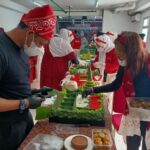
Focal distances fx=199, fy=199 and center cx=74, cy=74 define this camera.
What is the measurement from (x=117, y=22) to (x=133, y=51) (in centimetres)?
650

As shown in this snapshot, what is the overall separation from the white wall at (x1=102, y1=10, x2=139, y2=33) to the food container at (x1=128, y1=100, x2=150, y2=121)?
6.52 m

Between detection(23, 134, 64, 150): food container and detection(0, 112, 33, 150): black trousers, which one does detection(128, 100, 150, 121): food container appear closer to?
detection(23, 134, 64, 150): food container

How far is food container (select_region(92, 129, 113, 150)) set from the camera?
1.06m

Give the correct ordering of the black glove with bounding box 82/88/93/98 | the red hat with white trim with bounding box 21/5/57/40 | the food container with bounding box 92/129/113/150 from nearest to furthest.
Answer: the food container with bounding box 92/129/113/150 < the red hat with white trim with bounding box 21/5/57/40 < the black glove with bounding box 82/88/93/98

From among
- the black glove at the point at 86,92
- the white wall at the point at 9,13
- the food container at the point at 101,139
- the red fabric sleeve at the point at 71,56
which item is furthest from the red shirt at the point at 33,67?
the white wall at the point at 9,13

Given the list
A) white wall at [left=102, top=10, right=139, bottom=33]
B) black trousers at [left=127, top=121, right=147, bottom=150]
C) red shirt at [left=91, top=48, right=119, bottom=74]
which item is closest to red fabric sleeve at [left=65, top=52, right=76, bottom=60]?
red shirt at [left=91, top=48, right=119, bottom=74]

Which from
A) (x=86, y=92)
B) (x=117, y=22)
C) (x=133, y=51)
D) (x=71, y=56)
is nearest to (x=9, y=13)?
(x=117, y=22)

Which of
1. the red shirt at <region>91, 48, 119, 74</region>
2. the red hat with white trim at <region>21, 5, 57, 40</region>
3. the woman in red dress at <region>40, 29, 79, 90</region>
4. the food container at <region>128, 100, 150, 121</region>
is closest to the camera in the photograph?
the red hat with white trim at <region>21, 5, 57, 40</region>

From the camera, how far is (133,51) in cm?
153

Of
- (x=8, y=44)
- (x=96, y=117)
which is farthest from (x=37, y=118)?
(x=8, y=44)

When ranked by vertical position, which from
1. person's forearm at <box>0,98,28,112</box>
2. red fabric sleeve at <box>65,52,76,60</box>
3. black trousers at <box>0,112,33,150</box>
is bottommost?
black trousers at <box>0,112,33,150</box>

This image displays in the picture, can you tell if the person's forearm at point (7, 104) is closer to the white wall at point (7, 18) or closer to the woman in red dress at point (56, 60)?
the woman in red dress at point (56, 60)

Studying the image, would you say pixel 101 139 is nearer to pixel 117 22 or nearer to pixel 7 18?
pixel 7 18

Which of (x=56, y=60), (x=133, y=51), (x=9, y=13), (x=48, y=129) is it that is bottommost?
(x=48, y=129)
